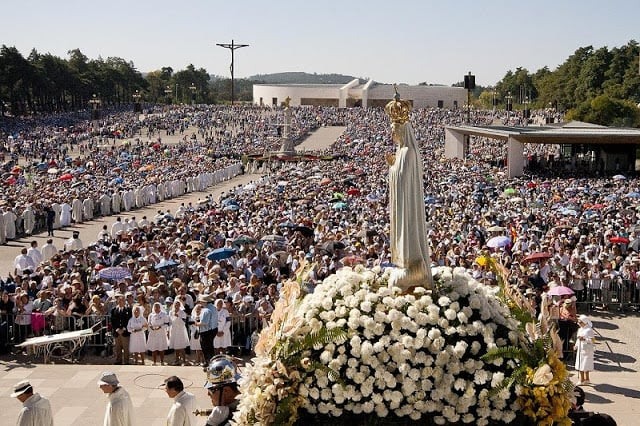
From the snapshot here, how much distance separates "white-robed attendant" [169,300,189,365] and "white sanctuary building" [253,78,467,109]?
130982 mm

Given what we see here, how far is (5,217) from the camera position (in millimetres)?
27125

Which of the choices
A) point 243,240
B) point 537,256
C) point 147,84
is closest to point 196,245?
point 243,240

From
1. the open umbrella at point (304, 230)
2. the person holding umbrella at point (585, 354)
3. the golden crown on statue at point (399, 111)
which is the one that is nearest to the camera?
the golden crown on statue at point (399, 111)

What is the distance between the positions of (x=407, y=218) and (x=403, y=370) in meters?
1.48

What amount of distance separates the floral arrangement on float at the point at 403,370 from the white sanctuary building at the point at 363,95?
13743 centimetres

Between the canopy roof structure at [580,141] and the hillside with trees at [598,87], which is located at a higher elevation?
the hillside with trees at [598,87]

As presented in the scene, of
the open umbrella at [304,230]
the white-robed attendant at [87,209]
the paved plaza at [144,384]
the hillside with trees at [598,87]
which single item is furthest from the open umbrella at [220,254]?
the hillside with trees at [598,87]

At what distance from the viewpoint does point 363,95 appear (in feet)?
469

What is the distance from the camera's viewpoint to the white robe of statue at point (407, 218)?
22.7 ft

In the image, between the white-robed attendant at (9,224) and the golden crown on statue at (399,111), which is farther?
the white-robed attendant at (9,224)

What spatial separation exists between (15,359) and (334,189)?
21786 mm

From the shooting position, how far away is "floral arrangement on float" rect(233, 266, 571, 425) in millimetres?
6156

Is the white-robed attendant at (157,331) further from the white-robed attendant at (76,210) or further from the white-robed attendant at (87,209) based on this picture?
the white-robed attendant at (87,209)

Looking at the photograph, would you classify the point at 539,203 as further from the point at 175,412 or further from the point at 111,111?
the point at 111,111
